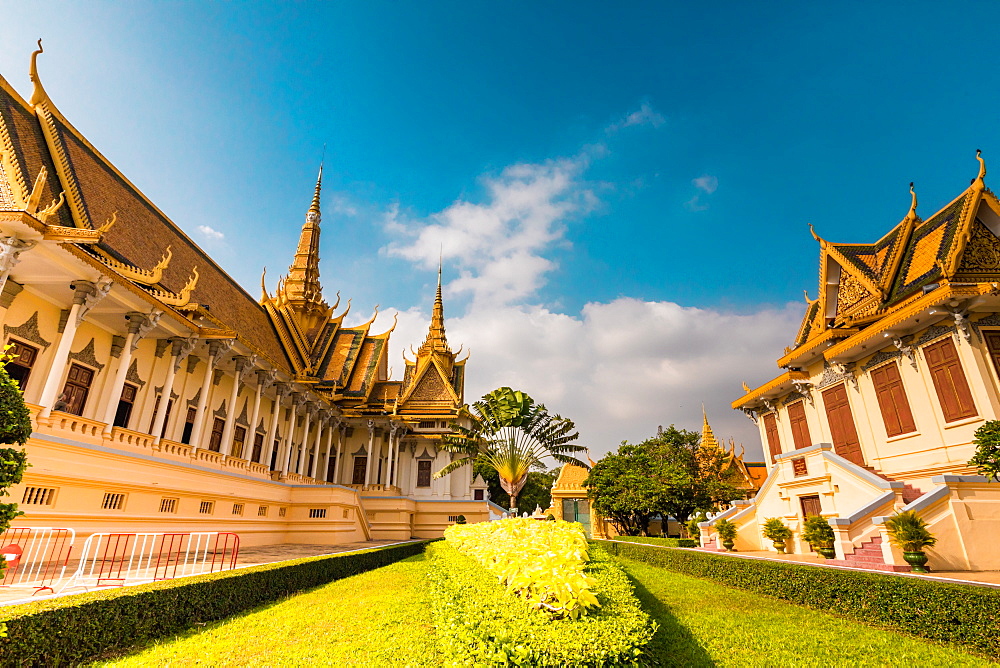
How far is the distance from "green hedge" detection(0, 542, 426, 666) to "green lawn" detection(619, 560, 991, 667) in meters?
5.10

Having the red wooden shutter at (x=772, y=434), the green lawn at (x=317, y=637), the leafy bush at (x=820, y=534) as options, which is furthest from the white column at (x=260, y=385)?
the red wooden shutter at (x=772, y=434)

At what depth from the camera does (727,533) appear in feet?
45.4

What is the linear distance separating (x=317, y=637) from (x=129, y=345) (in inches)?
429

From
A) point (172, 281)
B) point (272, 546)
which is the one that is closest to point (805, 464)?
point (272, 546)

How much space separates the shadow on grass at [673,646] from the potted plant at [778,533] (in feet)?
23.1

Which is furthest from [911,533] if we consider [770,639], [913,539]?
[770,639]

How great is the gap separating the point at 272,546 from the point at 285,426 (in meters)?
7.74

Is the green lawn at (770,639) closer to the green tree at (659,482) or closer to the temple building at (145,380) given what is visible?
the temple building at (145,380)

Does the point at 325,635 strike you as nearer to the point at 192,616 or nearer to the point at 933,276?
the point at 192,616

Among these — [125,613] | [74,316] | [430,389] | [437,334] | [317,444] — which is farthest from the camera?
[437,334]

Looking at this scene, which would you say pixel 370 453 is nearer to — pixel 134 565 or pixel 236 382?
pixel 236 382

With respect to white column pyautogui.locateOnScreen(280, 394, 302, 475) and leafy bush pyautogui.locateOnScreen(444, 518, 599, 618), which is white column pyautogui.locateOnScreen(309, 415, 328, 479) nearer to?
white column pyautogui.locateOnScreen(280, 394, 302, 475)

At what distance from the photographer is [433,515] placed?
82.7 ft

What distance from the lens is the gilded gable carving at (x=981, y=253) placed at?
11.6m
